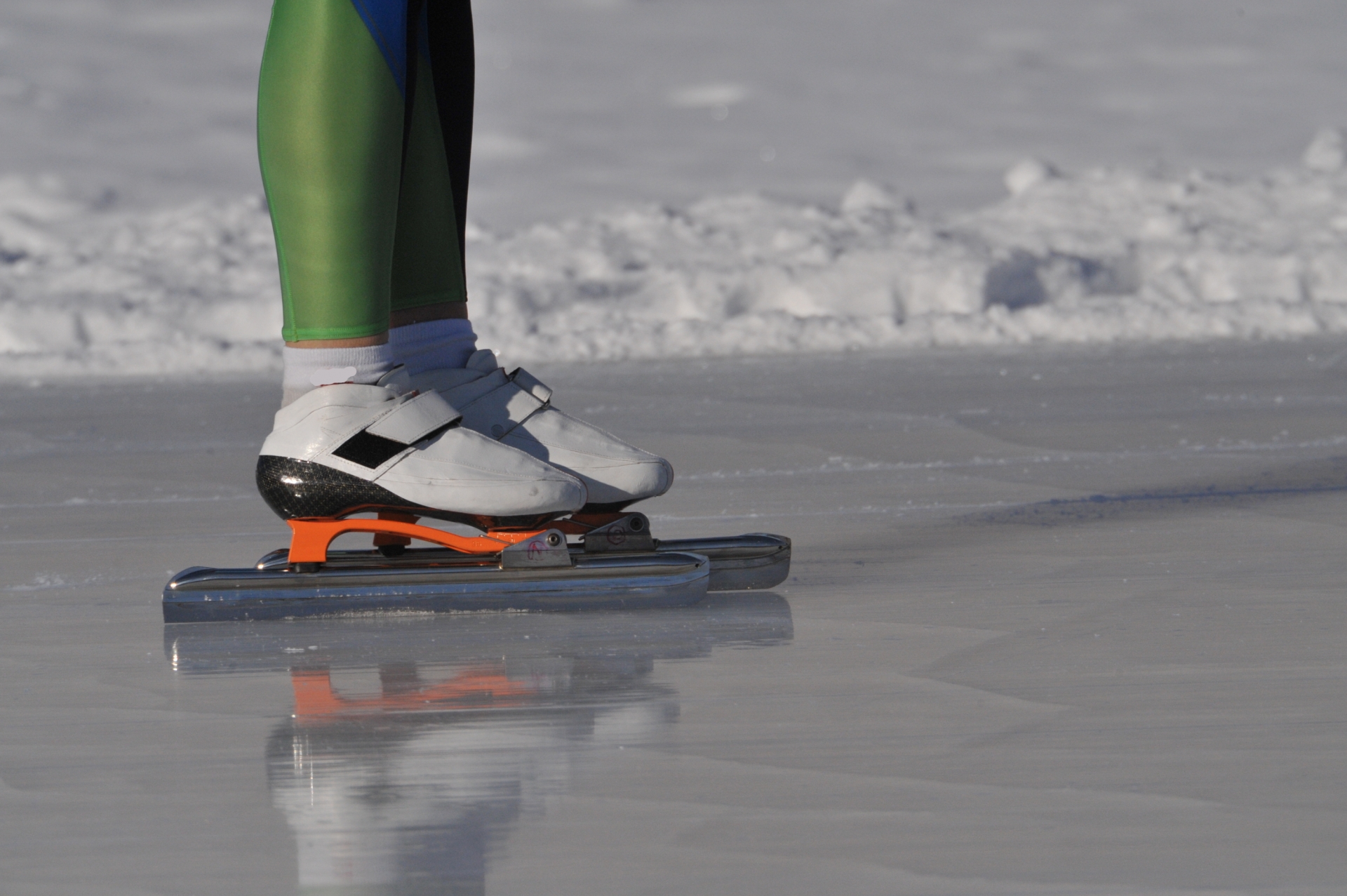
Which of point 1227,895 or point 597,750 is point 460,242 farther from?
point 1227,895

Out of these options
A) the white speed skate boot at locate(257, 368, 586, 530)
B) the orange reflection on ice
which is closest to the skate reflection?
the orange reflection on ice

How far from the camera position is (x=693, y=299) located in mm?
5711

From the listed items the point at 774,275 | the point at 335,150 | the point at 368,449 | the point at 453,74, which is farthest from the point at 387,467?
the point at 774,275

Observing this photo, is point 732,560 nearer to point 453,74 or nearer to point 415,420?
point 415,420

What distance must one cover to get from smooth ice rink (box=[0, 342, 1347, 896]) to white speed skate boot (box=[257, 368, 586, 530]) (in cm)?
11

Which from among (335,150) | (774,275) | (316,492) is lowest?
(316,492)

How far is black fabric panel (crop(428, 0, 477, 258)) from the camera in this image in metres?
1.48

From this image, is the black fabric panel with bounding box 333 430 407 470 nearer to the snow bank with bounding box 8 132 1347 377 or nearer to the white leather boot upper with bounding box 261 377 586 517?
the white leather boot upper with bounding box 261 377 586 517

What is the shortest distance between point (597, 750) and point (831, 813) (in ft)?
0.53

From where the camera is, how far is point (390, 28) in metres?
1.25

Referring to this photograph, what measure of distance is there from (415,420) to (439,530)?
10cm

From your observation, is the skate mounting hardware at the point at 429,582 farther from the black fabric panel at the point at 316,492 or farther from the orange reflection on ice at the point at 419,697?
the orange reflection on ice at the point at 419,697

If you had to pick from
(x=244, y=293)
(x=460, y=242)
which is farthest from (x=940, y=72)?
(x=460, y=242)

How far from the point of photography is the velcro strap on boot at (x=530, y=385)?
4.46 feet
